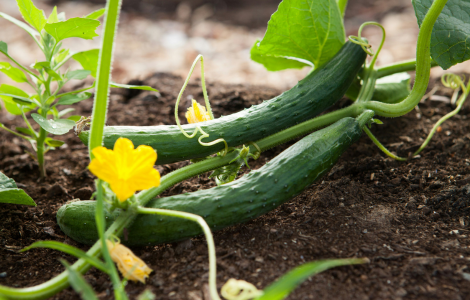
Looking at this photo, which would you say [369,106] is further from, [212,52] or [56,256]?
[212,52]

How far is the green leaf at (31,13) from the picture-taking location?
1.87 m

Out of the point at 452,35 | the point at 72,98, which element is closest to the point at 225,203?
the point at 72,98

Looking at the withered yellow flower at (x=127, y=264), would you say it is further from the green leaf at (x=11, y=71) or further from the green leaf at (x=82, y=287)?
the green leaf at (x=11, y=71)

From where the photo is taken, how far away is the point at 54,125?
1.95 metres

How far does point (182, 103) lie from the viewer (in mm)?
2895

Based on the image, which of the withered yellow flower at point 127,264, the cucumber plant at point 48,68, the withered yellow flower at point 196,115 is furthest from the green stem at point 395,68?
the withered yellow flower at point 127,264

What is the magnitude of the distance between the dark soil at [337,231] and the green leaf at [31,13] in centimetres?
86

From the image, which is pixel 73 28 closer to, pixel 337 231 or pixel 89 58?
pixel 89 58

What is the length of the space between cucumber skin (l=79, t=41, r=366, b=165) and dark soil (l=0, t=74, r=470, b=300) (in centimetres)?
37

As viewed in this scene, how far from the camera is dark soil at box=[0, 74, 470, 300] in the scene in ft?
4.75

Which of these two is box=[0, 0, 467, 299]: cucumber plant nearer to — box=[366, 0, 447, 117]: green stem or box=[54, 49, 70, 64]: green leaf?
box=[366, 0, 447, 117]: green stem

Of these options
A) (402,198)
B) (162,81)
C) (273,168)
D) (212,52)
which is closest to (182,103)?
(162,81)

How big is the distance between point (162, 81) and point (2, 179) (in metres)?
1.71

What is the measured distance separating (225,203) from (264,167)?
0.28m
